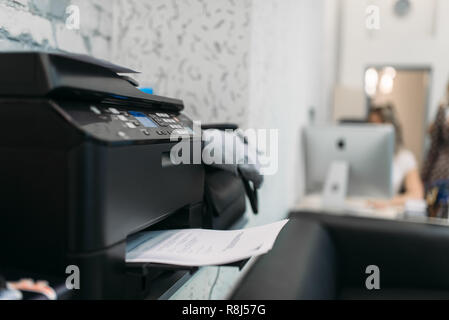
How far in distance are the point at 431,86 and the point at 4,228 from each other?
495 cm

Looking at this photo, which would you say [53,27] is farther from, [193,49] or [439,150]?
[439,150]

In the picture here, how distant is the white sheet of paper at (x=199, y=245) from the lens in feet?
1.52

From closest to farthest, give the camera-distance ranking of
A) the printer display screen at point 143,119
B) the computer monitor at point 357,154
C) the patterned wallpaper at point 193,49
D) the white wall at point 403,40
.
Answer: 1. the printer display screen at point 143,119
2. the patterned wallpaper at point 193,49
3. the computer monitor at point 357,154
4. the white wall at point 403,40

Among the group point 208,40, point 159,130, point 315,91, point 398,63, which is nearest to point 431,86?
point 398,63

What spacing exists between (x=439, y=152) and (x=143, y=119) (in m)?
2.86

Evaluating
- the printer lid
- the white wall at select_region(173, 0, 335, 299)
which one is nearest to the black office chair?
the white wall at select_region(173, 0, 335, 299)

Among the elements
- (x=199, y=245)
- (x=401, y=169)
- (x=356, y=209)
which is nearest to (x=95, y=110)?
(x=199, y=245)

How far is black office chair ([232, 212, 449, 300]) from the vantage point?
142cm

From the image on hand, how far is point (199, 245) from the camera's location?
0.54 m

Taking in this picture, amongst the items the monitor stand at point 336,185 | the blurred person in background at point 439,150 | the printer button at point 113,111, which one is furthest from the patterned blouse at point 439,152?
the printer button at point 113,111

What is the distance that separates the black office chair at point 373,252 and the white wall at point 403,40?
344 cm

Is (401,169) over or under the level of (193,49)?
under

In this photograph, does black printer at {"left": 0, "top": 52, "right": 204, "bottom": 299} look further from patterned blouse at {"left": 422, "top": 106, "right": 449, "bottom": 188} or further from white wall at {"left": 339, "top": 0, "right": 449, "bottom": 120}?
white wall at {"left": 339, "top": 0, "right": 449, "bottom": 120}

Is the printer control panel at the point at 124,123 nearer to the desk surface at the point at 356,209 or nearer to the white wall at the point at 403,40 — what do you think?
the desk surface at the point at 356,209
